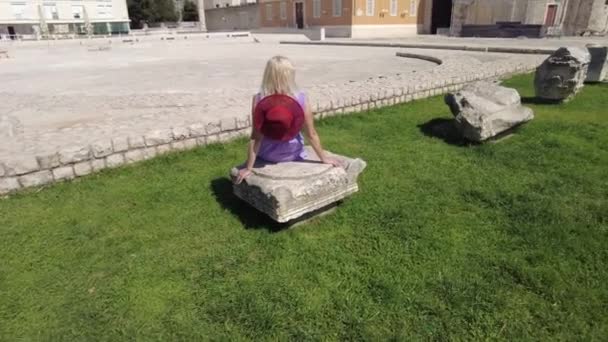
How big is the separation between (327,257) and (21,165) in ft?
10.5

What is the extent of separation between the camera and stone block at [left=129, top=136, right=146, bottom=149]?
14.5 ft

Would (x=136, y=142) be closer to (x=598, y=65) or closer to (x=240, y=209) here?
(x=240, y=209)

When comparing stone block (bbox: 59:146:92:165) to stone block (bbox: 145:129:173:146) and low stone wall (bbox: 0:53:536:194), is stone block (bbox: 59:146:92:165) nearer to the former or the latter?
low stone wall (bbox: 0:53:536:194)

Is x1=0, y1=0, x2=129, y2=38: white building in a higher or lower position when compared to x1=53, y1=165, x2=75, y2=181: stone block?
higher

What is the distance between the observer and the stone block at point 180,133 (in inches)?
185

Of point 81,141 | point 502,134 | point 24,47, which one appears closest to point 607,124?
point 502,134

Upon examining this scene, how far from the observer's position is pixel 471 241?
298 cm

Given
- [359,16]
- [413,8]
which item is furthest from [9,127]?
[413,8]

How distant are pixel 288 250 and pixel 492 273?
1477 millimetres

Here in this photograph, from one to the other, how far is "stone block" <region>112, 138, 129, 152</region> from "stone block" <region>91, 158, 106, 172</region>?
0.18 metres

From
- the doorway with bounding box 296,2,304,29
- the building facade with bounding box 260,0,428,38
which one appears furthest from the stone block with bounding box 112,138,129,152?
the doorway with bounding box 296,2,304,29

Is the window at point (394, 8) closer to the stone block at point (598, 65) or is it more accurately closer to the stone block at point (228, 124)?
the stone block at point (598, 65)

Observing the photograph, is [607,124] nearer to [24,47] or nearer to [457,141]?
[457,141]

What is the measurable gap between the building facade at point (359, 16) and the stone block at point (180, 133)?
28846 mm
